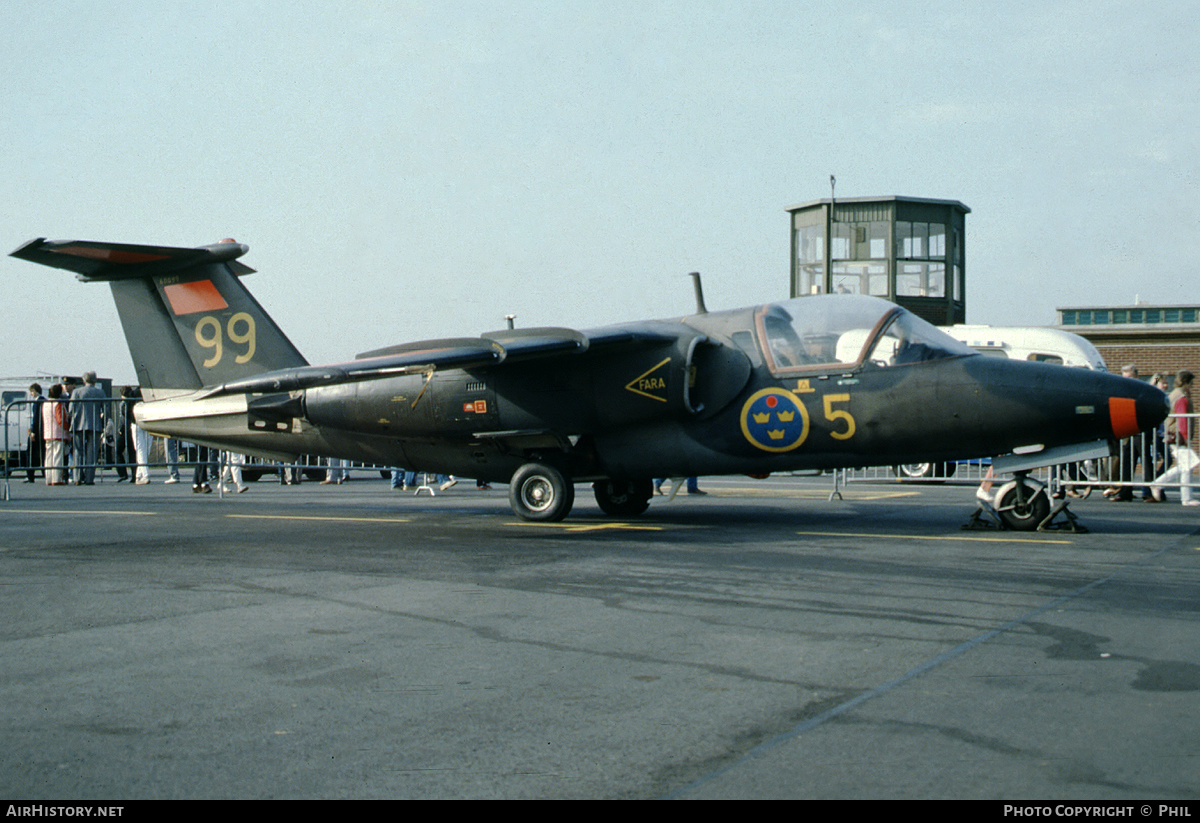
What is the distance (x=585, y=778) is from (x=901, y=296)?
99.6ft

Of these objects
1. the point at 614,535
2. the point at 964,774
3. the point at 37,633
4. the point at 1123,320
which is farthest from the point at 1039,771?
the point at 1123,320

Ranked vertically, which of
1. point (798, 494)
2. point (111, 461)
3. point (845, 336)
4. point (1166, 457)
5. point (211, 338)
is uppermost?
point (211, 338)

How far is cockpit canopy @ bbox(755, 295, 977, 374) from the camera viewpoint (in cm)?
988

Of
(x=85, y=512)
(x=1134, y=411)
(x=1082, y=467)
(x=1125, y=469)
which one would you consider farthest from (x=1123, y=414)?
(x=85, y=512)

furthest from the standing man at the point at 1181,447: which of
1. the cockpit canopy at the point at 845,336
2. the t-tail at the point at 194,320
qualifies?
the t-tail at the point at 194,320

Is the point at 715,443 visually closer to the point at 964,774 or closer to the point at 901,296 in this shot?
the point at 964,774

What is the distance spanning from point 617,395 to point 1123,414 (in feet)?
16.0

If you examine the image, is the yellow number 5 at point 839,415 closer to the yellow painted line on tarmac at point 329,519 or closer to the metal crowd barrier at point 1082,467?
the metal crowd barrier at point 1082,467

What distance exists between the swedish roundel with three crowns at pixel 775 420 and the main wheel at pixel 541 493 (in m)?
2.15

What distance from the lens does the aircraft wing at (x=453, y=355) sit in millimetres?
10172

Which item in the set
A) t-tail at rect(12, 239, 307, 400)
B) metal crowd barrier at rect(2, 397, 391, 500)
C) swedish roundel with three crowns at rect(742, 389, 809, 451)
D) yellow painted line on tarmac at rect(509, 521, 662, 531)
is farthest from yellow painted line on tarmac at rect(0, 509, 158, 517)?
swedish roundel with three crowns at rect(742, 389, 809, 451)

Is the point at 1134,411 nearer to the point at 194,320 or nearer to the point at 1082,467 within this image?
the point at 1082,467

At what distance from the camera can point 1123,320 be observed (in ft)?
167

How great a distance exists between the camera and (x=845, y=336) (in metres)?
10.0
